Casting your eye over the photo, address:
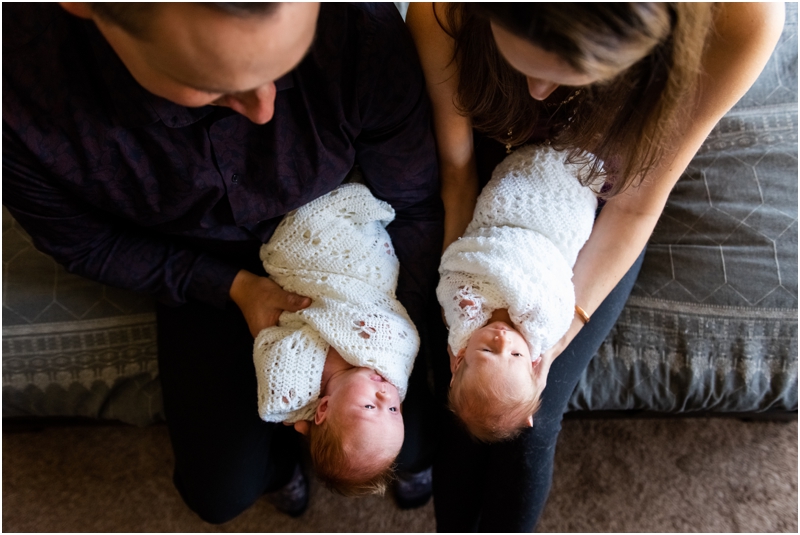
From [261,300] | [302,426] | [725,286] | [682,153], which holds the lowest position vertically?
[302,426]

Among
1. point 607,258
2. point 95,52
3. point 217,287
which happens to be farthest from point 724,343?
point 95,52

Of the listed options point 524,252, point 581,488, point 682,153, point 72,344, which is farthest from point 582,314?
point 72,344

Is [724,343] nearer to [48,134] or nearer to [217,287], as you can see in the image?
[217,287]

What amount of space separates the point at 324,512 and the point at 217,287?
715 millimetres

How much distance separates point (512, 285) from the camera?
94 cm

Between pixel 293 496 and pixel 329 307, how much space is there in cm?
64

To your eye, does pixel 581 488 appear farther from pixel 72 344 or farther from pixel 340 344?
pixel 72 344

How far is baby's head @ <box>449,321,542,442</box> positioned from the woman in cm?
12

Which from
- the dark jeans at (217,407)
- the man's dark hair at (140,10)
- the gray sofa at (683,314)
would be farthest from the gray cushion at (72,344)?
the man's dark hair at (140,10)

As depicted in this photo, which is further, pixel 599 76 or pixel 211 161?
pixel 211 161

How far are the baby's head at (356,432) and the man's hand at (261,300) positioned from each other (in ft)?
0.54

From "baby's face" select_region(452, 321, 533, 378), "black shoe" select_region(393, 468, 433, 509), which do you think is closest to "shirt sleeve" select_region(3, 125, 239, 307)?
"baby's face" select_region(452, 321, 533, 378)

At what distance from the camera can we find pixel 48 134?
79 cm

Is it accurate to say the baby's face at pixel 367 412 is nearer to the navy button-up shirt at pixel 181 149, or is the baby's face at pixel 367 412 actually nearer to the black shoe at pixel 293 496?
the navy button-up shirt at pixel 181 149
